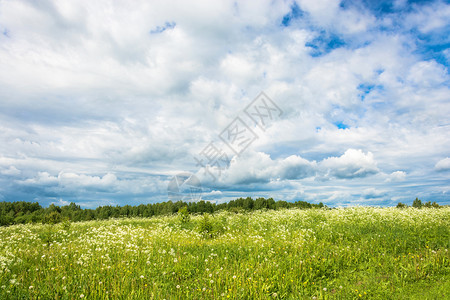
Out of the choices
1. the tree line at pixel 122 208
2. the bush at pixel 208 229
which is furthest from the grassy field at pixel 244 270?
the tree line at pixel 122 208

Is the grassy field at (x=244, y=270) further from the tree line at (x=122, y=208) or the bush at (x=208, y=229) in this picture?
the tree line at (x=122, y=208)

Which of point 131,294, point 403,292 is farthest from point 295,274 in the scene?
point 131,294

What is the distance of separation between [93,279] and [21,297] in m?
1.55

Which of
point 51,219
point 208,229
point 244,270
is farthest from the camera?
point 51,219

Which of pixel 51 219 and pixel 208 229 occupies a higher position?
pixel 51 219

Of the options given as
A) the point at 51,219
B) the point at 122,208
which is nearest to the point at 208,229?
the point at 51,219

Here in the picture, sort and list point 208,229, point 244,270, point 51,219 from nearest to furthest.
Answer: point 244,270 < point 208,229 < point 51,219

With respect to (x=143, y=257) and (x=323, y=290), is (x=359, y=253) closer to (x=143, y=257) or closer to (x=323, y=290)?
(x=323, y=290)

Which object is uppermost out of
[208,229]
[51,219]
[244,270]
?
[51,219]

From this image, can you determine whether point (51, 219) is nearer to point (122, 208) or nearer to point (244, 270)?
point (122, 208)

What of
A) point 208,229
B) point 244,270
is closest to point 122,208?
point 208,229

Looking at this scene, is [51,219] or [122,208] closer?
[51,219]

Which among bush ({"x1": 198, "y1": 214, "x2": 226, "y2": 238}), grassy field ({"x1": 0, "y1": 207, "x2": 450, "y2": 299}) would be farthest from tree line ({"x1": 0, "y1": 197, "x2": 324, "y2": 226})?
grassy field ({"x1": 0, "y1": 207, "x2": 450, "y2": 299})

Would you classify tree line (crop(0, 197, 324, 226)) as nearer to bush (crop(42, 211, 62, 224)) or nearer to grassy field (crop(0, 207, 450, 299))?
bush (crop(42, 211, 62, 224))
